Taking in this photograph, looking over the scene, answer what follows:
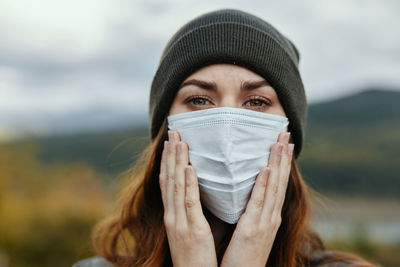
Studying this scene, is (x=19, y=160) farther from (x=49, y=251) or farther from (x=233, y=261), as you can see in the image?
(x=233, y=261)

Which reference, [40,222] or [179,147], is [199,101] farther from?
[40,222]

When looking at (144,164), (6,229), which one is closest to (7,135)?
(6,229)

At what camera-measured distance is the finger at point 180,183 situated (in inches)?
98.8

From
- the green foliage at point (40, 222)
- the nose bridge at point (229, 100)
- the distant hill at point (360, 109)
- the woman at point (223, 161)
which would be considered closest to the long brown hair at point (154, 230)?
the woman at point (223, 161)

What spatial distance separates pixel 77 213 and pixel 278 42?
27.0 m

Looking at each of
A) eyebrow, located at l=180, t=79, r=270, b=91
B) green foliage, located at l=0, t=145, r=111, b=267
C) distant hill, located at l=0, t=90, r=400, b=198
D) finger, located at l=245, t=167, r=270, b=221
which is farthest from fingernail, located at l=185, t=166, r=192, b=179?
distant hill, located at l=0, t=90, r=400, b=198

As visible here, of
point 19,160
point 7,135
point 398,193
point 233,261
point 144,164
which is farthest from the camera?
point 398,193

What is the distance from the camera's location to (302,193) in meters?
2.96

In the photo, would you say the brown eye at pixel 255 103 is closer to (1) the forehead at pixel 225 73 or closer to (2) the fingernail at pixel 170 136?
(1) the forehead at pixel 225 73

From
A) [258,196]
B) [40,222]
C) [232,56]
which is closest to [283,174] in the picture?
[258,196]

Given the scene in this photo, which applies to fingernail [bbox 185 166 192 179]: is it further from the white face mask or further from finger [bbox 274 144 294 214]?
finger [bbox 274 144 294 214]

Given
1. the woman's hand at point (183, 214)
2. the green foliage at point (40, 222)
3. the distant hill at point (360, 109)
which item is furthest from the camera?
the distant hill at point (360, 109)

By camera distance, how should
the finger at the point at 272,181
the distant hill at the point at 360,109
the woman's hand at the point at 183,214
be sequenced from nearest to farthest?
the woman's hand at the point at 183,214, the finger at the point at 272,181, the distant hill at the point at 360,109

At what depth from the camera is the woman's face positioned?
2.64 metres
